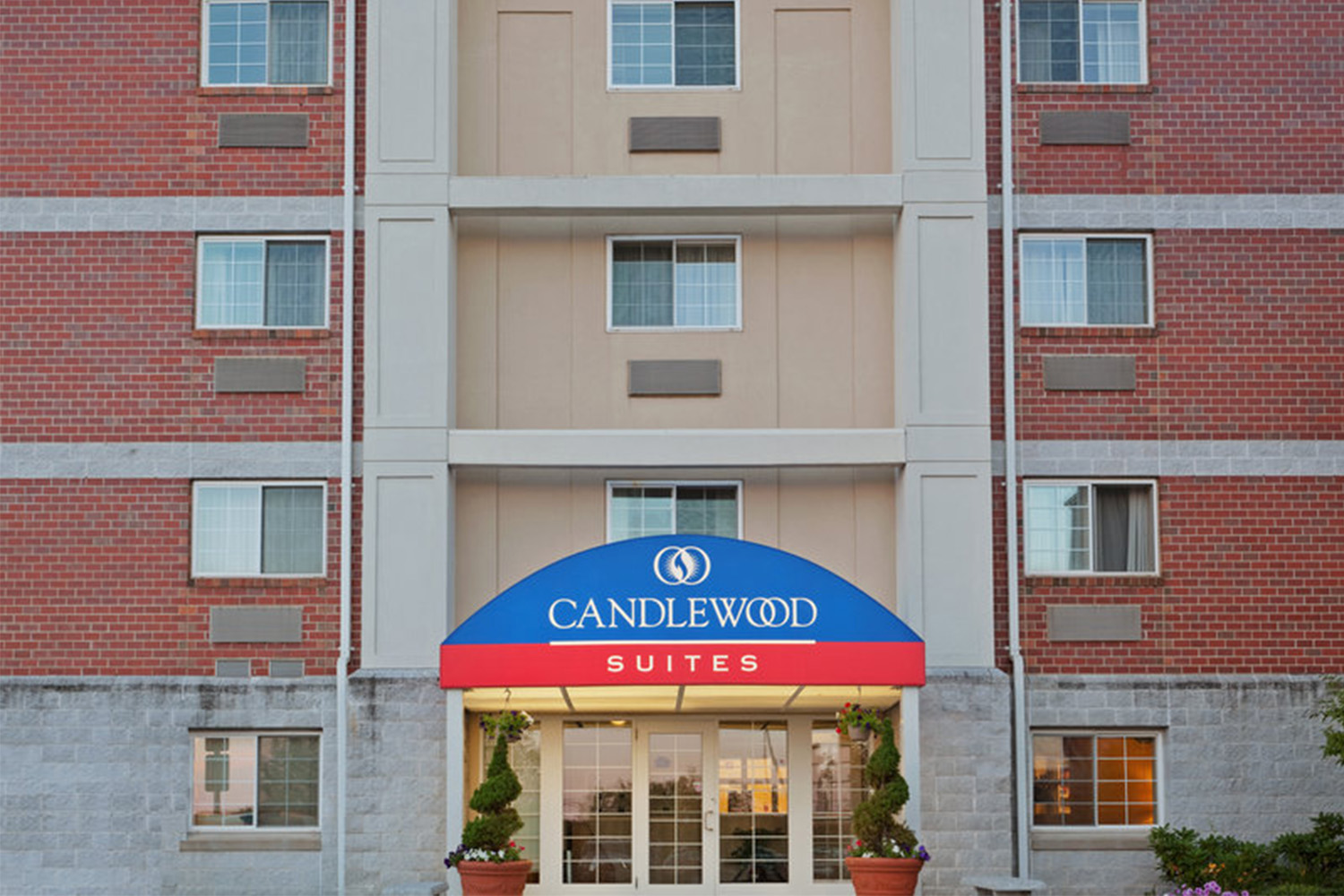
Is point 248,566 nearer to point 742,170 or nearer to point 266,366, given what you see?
point 266,366

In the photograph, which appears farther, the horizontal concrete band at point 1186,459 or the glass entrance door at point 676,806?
the glass entrance door at point 676,806

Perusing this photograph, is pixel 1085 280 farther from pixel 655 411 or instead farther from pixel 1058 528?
pixel 655 411

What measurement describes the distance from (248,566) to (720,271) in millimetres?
6708

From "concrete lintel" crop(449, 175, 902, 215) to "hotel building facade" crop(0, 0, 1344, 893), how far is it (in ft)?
0.16

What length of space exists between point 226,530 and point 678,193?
6.72 m

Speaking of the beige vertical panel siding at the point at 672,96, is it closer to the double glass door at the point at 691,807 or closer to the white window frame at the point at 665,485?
the white window frame at the point at 665,485

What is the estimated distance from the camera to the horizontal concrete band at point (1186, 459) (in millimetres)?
21344

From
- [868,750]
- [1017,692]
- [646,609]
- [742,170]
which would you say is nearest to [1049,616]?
[1017,692]

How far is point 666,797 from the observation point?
860 inches

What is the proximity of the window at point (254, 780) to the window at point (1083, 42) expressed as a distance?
11.9m

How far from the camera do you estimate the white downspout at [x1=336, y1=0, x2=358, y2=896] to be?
20.5 metres

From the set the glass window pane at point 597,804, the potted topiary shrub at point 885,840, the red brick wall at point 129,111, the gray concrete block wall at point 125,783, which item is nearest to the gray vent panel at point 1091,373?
the potted topiary shrub at point 885,840

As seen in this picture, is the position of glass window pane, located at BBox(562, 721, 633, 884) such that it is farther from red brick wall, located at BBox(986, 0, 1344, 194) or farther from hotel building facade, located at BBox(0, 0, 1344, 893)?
red brick wall, located at BBox(986, 0, 1344, 194)

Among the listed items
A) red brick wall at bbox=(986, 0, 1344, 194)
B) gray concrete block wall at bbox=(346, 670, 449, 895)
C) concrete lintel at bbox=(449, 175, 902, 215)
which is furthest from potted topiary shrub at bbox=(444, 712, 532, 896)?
red brick wall at bbox=(986, 0, 1344, 194)
